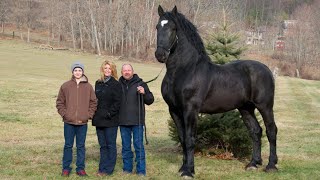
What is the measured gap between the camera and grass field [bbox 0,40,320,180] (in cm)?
769

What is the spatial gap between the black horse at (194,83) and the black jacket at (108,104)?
80 centimetres

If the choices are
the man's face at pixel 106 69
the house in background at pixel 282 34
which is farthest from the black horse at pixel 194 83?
the house in background at pixel 282 34

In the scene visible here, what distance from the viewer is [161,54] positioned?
21.9 feet

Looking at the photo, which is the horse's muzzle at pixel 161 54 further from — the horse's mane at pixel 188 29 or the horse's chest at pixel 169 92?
the horse's mane at pixel 188 29

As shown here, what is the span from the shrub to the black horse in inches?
37.6

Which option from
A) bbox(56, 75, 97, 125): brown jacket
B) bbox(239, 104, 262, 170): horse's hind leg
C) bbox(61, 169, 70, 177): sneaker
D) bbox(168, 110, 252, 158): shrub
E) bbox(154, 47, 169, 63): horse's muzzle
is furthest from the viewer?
bbox(168, 110, 252, 158): shrub

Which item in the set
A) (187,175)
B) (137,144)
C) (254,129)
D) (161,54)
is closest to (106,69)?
(161,54)

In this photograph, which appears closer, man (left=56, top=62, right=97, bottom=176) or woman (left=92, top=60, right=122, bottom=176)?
man (left=56, top=62, right=97, bottom=176)

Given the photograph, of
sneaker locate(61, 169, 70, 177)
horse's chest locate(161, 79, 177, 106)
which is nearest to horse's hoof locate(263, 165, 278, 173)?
horse's chest locate(161, 79, 177, 106)

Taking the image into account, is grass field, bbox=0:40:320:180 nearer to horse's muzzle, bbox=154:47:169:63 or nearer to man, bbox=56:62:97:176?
man, bbox=56:62:97:176

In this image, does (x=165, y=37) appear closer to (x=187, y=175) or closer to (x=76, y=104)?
(x=76, y=104)

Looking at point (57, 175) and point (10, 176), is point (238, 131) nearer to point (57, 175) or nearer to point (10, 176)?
point (57, 175)

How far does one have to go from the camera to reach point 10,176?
721cm

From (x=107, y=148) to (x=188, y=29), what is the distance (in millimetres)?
2468
